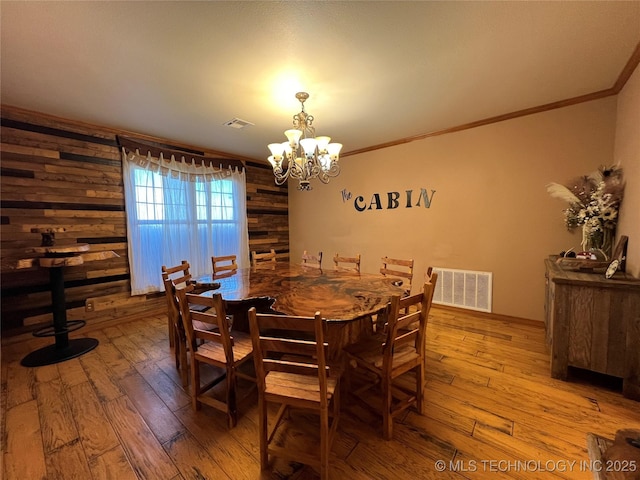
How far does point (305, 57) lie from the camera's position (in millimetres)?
1930

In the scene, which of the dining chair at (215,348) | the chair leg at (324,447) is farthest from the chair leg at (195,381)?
the chair leg at (324,447)

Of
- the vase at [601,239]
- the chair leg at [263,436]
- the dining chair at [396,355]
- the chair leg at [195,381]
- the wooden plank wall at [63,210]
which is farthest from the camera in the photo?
the wooden plank wall at [63,210]

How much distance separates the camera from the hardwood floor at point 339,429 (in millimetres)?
1367

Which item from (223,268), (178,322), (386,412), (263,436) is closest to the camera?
(263,436)

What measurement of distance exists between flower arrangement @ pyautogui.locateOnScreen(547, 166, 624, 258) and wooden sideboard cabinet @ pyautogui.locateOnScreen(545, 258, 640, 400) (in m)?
0.48

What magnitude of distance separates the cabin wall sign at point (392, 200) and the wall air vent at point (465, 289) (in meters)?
1.02

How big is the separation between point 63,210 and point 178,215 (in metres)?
1.24

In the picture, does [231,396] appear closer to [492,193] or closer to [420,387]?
[420,387]

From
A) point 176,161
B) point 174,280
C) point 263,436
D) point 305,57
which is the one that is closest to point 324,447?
point 263,436

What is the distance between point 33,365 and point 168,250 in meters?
1.78

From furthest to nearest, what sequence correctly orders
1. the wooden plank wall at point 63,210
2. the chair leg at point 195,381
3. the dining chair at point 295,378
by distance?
the wooden plank wall at point 63,210, the chair leg at point 195,381, the dining chair at point 295,378

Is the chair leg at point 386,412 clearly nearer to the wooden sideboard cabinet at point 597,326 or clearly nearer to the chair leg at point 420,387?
the chair leg at point 420,387

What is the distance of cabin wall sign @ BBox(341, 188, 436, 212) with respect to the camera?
379 centimetres

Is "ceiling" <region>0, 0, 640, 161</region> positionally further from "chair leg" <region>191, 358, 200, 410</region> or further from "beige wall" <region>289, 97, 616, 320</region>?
"chair leg" <region>191, 358, 200, 410</region>
